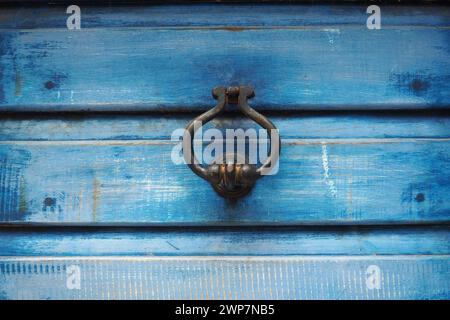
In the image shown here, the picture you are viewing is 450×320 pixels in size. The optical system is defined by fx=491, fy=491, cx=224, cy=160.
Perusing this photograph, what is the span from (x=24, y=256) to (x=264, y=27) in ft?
1.42

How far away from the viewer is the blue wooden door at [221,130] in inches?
24.6

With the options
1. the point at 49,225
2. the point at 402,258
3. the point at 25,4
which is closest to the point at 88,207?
the point at 49,225

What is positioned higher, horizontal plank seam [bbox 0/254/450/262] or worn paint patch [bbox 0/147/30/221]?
worn paint patch [bbox 0/147/30/221]

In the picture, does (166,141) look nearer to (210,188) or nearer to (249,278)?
(210,188)

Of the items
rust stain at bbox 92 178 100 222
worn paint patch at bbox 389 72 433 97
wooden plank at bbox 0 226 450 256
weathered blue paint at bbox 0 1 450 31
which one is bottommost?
wooden plank at bbox 0 226 450 256

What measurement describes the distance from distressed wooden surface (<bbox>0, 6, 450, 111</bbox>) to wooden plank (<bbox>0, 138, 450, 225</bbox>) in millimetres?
54

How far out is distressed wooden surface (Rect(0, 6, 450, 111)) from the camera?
64cm

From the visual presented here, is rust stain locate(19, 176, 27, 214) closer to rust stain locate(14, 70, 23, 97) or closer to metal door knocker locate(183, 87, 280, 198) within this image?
rust stain locate(14, 70, 23, 97)

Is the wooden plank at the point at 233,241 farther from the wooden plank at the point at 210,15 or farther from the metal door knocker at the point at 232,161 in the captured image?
the wooden plank at the point at 210,15

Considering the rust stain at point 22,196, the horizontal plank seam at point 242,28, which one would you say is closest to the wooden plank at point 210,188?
the rust stain at point 22,196

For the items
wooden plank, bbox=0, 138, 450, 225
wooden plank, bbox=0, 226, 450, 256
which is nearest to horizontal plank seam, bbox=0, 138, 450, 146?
wooden plank, bbox=0, 138, 450, 225

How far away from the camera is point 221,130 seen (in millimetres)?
639

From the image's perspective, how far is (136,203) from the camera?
64cm

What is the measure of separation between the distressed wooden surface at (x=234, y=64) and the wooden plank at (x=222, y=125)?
0.01 meters
